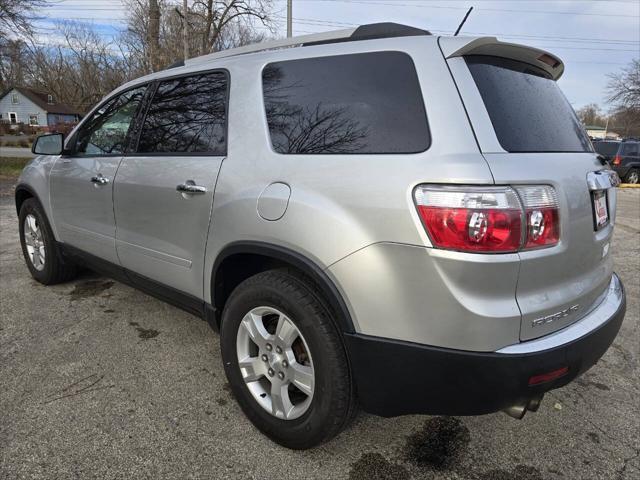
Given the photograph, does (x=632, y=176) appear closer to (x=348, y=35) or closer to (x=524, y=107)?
(x=524, y=107)

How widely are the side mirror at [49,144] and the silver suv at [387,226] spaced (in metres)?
1.67

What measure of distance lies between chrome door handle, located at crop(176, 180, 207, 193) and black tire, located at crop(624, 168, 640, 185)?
68.6 feet

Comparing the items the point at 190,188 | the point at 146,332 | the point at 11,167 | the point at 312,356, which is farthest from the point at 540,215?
the point at 11,167

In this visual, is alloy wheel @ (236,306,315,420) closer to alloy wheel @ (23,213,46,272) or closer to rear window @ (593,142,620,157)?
alloy wheel @ (23,213,46,272)

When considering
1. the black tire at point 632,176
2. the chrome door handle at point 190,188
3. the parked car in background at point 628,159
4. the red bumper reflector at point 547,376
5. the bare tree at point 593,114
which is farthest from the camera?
the bare tree at point 593,114

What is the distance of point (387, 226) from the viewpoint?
1702 millimetres

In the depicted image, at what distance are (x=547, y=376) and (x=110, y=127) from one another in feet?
10.5

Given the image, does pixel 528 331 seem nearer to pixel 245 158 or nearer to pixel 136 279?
pixel 245 158

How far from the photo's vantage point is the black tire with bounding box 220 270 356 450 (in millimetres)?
1920

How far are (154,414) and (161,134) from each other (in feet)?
5.35

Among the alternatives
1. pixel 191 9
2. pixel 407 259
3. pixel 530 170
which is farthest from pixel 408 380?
pixel 191 9

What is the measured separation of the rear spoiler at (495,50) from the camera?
1830 millimetres

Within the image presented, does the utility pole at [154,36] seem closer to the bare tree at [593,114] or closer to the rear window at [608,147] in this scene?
the rear window at [608,147]

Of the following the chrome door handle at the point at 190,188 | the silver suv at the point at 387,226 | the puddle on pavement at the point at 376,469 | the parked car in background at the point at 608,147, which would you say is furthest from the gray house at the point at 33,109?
the puddle on pavement at the point at 376,469
